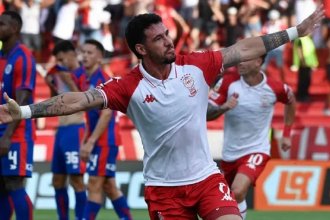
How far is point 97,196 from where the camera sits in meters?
12.3

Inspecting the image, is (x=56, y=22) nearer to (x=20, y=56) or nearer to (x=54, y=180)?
(x=54, y=180)

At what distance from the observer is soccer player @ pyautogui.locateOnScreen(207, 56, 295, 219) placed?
1136 cm

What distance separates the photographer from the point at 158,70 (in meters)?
7.86

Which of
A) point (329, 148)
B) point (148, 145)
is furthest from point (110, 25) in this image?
point (148, 145)

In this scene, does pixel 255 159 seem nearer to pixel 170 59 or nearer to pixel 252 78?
pixel 252 78

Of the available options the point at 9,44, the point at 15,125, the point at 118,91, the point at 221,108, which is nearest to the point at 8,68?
the point at 9,44

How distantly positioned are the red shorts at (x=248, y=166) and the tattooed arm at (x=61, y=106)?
4.03 meters

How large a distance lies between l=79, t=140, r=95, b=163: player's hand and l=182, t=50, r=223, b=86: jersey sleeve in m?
4.33

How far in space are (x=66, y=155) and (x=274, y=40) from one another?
17.9 feet

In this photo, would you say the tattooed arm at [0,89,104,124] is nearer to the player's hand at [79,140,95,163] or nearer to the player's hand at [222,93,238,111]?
the player's hand at [222,93,238,111]

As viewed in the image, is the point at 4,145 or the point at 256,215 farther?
the point at 256,215

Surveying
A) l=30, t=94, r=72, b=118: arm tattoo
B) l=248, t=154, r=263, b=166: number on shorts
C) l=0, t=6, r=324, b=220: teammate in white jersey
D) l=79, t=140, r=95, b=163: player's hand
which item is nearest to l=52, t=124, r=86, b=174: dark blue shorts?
l=79, t=140, r=95, b=163: player's hand

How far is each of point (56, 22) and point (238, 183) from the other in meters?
12.7

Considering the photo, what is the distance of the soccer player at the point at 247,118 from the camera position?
11359mm
